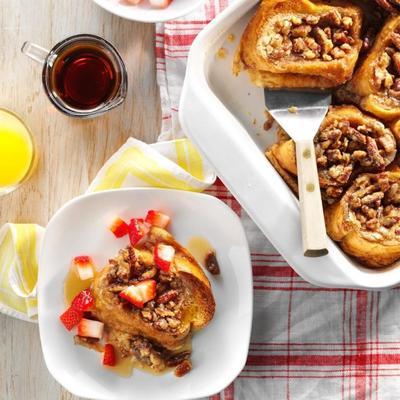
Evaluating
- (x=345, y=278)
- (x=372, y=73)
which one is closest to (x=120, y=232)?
(x=345, y=278)

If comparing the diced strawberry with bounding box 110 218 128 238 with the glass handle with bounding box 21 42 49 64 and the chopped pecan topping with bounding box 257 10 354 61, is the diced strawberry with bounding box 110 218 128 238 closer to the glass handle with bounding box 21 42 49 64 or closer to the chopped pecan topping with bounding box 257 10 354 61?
the glass handle with bounding box 21 42 49 64

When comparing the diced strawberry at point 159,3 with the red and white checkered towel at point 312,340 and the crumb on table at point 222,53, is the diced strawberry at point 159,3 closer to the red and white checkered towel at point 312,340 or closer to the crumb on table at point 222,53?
the crumb on table at point 222,53

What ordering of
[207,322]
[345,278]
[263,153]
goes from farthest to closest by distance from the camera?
[207,322], [263,153], [345,278]

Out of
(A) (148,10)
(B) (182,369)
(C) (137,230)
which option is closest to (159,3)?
(A) (148,10)

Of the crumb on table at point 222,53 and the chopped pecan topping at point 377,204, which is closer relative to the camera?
the chopped pecan topping at point 377,204

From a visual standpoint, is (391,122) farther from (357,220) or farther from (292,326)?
(292,326)

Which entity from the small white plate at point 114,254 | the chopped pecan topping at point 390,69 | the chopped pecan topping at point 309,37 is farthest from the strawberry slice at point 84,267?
the chopped pecan topping at point 390,69

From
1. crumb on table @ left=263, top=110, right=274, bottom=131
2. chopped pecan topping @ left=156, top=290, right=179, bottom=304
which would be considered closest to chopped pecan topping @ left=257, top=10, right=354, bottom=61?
crumb on table @ left=263, top=110, right=274, bottom=131
